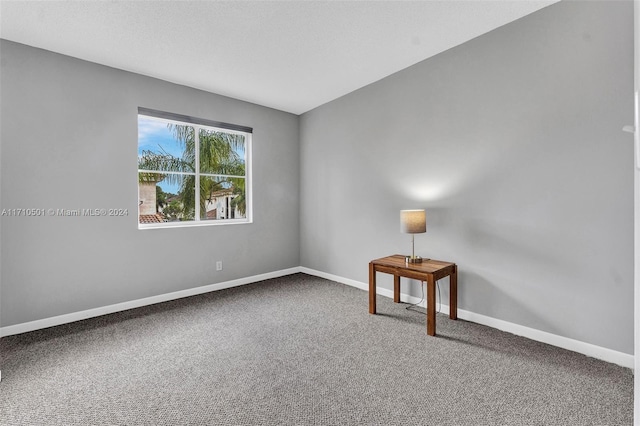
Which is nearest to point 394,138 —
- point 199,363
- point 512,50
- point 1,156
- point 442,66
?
point 442,66

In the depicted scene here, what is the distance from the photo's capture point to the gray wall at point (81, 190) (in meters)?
2.72

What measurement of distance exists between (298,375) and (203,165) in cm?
302

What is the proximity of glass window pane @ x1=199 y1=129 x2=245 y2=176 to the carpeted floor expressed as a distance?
2.03 metres

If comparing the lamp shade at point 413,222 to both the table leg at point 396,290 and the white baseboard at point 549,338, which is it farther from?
the white baseboard at point 549,338

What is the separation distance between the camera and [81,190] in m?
3.03

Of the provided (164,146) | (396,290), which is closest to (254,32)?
(164,146)

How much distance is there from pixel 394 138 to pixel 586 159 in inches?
70.5

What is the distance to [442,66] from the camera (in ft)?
10.1

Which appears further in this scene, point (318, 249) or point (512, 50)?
point (318, 249)

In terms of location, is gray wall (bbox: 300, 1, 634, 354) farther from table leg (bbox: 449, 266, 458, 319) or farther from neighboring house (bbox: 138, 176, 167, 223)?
neighboring house (bbox: 138, 176, 167, 223)

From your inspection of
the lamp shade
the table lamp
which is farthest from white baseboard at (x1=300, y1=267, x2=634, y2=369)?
the lamp shade

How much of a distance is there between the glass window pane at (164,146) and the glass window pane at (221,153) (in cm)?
16

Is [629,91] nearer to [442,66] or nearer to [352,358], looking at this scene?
[442,66]

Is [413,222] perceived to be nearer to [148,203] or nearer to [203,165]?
[203,165]
